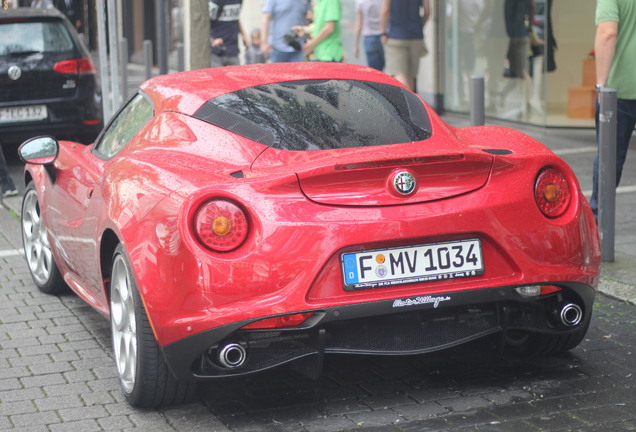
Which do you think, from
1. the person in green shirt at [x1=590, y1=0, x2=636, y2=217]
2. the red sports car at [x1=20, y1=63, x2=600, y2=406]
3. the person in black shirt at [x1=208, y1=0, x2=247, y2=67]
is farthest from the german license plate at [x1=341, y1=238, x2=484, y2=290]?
the person in black shirt at [x1=208, y1=0, x2=247, y2=67]

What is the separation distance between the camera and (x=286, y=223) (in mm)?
4305

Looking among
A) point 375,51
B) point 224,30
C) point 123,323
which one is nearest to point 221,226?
point 123,323

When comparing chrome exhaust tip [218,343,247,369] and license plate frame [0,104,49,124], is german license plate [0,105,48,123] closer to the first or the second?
license plate frame [0,104,49,124]

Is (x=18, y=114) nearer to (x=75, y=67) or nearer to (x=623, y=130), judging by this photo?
(x=75, y=67)

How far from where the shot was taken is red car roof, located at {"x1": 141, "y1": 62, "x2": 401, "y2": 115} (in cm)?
532

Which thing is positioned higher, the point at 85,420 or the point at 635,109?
the point at 635,109

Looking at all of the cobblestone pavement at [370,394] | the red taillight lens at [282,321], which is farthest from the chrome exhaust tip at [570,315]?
the red taillight lens at [282,321]

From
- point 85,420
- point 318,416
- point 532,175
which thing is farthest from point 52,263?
point 532,175

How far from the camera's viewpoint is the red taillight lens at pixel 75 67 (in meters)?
12.1

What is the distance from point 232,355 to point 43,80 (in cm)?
829

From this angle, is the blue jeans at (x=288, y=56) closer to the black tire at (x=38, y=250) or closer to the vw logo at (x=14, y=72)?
the vw logo at (x=14, y=72)

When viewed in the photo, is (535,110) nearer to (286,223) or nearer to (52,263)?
(52,263)

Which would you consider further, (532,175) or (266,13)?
(266,13)

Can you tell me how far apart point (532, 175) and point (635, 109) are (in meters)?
3.40
